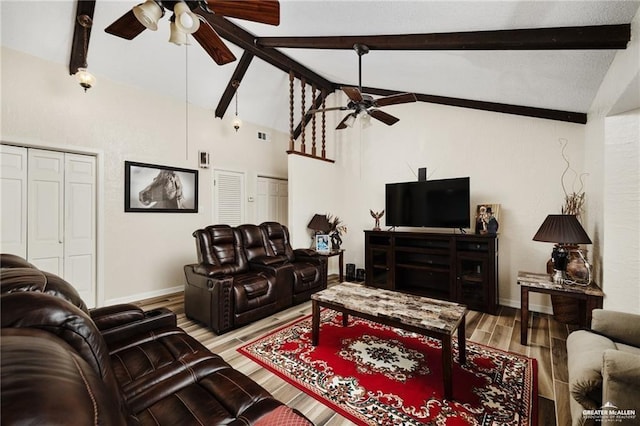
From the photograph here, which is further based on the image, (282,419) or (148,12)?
(148,12)

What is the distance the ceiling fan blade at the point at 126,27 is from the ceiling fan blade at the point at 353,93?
1801 millimetres

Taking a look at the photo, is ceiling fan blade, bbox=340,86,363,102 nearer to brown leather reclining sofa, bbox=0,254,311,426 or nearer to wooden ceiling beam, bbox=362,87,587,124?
wooden ceiling beam, bbox=362,87,587,124

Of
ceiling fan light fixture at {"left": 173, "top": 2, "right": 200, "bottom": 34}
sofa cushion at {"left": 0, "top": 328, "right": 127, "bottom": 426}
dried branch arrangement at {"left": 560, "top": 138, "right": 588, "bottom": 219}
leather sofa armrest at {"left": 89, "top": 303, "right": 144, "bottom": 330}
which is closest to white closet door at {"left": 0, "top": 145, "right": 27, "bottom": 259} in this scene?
leather sofa armrest at {"left": 89, "top": 303, "right": 144, "bottom": 330}

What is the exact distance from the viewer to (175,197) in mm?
4520

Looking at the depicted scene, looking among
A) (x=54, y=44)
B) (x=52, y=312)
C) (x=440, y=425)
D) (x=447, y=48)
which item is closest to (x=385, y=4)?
(x=447, y=48)

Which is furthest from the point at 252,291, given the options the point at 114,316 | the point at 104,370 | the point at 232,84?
the point at 232,84

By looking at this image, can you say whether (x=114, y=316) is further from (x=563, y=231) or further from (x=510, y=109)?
(x=510, y=109)

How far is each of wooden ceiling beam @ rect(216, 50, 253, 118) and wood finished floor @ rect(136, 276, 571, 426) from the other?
3.32 m

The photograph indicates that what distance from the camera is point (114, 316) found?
6.08 ft

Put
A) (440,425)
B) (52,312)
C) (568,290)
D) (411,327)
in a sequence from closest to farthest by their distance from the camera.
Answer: (52,312), (440,425), (411,327), (568,290)

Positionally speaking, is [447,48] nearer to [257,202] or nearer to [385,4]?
[385,4]

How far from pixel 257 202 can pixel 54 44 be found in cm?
357

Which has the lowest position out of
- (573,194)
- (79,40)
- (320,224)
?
(320,224)

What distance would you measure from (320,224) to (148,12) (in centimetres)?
387
